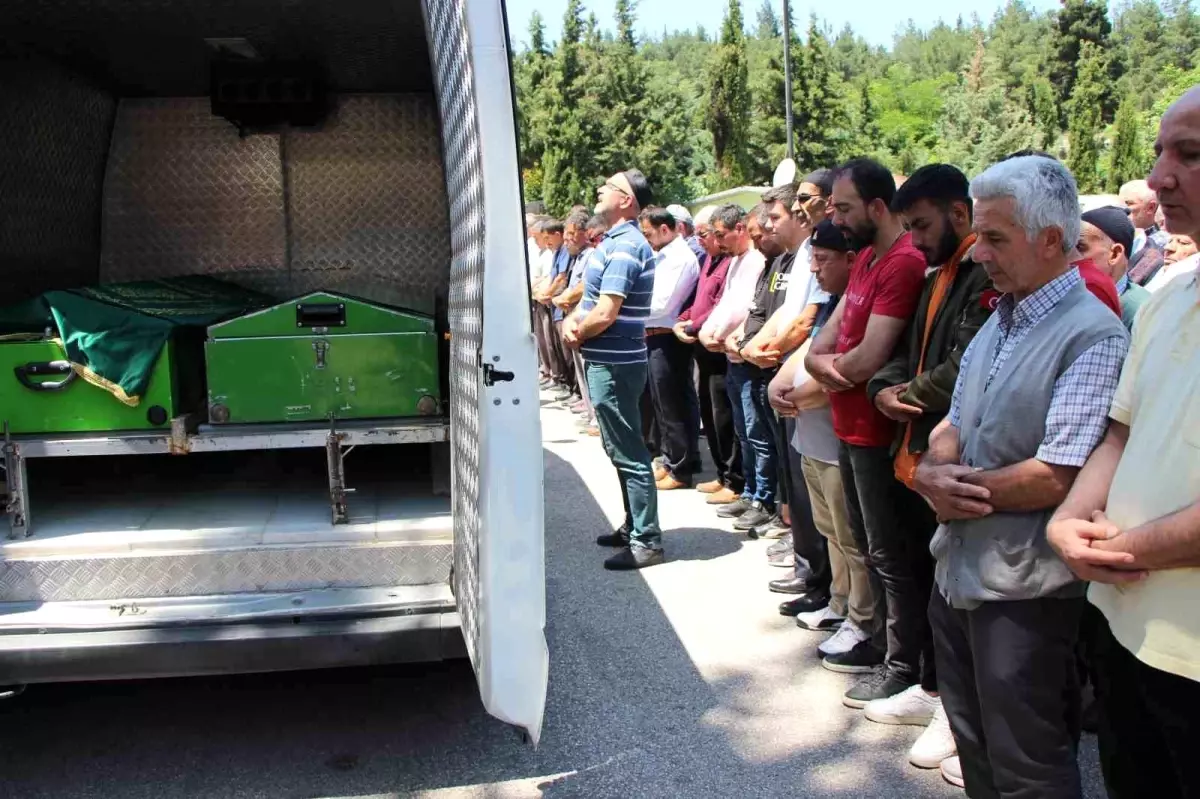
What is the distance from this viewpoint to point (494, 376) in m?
3.28

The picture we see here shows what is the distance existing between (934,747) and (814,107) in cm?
5489

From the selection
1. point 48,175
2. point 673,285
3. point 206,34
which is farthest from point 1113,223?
point 48,175

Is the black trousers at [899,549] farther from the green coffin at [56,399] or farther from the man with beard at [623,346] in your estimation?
the green coffin at [56,399]

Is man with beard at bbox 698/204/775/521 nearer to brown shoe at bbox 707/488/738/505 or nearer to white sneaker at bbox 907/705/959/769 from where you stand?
brown shoe at bbox 707/488/738/505

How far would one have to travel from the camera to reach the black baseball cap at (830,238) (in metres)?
4.88

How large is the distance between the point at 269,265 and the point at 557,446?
4858 millimetres

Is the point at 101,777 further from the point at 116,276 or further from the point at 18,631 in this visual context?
the point at 116,276

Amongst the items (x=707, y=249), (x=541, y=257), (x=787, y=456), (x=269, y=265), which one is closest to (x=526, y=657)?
(x=787, y=456)

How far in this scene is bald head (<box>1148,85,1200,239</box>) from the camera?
7.30ft

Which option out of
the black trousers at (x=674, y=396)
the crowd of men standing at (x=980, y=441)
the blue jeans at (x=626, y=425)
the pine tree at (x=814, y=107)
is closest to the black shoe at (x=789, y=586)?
the crowd of men standing at (x=980, y=441)

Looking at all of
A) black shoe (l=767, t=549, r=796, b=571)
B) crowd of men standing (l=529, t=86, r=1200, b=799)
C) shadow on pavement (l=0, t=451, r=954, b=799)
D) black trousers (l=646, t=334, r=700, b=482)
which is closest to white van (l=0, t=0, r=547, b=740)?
shadow on pavement (l=0, t=451, r=954, b=799)

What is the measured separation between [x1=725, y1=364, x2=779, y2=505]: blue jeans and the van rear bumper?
12.0 ft

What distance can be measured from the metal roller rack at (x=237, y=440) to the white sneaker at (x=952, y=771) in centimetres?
213

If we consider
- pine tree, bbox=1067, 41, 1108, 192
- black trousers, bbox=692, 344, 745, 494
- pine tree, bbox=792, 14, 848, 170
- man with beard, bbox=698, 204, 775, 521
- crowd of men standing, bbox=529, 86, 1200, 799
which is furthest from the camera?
pine tree, bbox=792, 14, 848, 170
